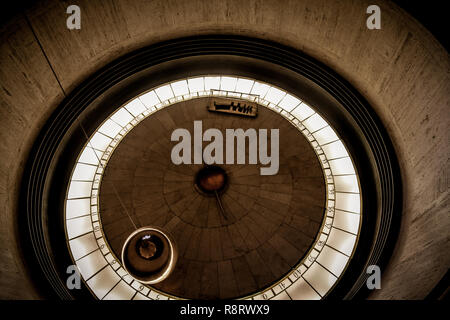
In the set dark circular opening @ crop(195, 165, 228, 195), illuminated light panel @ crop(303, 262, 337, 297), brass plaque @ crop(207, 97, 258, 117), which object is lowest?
illuminated light panel @ crop(303, 262, 337, 297)

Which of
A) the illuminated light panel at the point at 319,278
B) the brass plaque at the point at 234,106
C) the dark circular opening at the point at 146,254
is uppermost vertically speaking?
the brass plaque at the point at 234,106

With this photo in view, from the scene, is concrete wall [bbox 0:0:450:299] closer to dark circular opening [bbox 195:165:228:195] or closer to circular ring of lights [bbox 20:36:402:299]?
circular ring of lights [bbox 20:36:402:299]

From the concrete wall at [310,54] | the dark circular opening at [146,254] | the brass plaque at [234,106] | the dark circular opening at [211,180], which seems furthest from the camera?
the brass plaque at [234,106]

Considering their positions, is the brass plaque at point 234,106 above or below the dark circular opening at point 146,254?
above

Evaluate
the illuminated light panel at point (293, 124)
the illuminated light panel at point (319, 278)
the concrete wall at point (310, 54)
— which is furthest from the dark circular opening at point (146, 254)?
the illuminated light panel at point (319, 278)

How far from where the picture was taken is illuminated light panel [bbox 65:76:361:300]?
5.80 meters

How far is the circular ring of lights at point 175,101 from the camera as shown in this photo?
18.8 feet

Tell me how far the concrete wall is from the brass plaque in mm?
1638

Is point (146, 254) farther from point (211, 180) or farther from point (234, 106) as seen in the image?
point (234, 106)

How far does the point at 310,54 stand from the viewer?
6348 millimetres

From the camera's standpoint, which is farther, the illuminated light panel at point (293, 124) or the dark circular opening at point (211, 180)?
the dark circular opening at point (211, 180)

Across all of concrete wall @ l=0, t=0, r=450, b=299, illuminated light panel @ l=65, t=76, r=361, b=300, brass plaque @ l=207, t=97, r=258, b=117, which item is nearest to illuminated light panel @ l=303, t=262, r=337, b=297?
illuminated light panel @ l=65, t=76, r=361, b=300

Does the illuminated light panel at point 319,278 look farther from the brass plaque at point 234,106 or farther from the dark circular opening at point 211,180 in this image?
the brass plaque at point 234,106

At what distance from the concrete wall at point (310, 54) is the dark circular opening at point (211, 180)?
3274 millimetres
